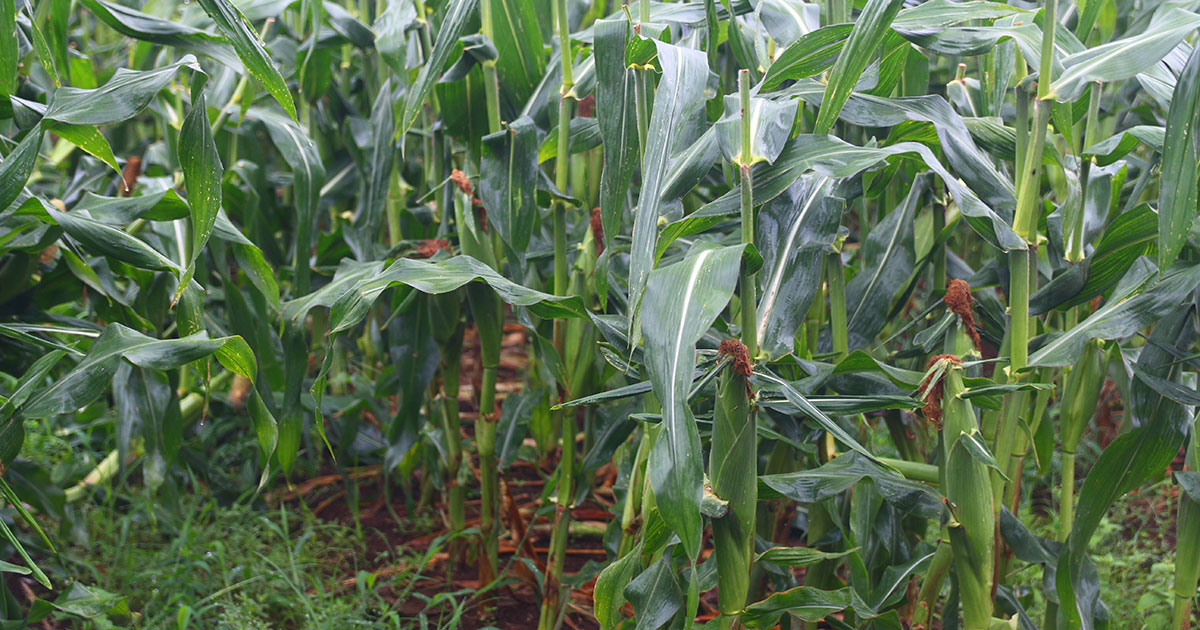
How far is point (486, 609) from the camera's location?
4.97 ft

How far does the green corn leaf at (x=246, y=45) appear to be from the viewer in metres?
0.91

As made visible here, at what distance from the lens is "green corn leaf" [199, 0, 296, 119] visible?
2.98 feet

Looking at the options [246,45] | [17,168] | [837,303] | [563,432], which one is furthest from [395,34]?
[837,303]

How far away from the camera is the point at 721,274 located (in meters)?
0.71

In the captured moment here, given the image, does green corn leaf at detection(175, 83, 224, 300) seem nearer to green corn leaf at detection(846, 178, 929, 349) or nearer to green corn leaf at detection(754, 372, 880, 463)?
green corn leaf at detection(754, 372, 880, 463)

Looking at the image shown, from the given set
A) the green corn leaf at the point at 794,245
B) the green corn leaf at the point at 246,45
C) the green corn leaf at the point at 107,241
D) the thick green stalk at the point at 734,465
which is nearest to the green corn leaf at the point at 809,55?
the green corn leaf at the point at 794,245

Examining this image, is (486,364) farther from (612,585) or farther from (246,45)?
(246,45)

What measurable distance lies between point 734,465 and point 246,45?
70cm

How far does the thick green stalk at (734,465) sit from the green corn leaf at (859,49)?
26 centimetres

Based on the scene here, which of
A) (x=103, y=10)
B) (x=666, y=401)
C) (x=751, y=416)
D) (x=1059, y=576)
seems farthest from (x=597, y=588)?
(x=103, y=10)

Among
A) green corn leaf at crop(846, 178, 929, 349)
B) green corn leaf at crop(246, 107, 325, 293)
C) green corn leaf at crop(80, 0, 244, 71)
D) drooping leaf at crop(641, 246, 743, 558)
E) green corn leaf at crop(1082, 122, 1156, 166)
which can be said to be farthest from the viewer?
green corn leaf at crop(246, 107, 325, 293)

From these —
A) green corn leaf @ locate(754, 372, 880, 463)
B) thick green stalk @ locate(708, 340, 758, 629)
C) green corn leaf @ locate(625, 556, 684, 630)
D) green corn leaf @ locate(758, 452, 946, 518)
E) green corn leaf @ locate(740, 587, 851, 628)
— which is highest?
green corn leaf @ locate(754, 372, 880, 463)

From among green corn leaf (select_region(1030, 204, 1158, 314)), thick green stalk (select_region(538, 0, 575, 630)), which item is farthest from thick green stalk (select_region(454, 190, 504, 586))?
green corn leaf (select_region(1030, 204, 1158, 314))

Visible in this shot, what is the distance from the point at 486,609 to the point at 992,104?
3.83 ft
